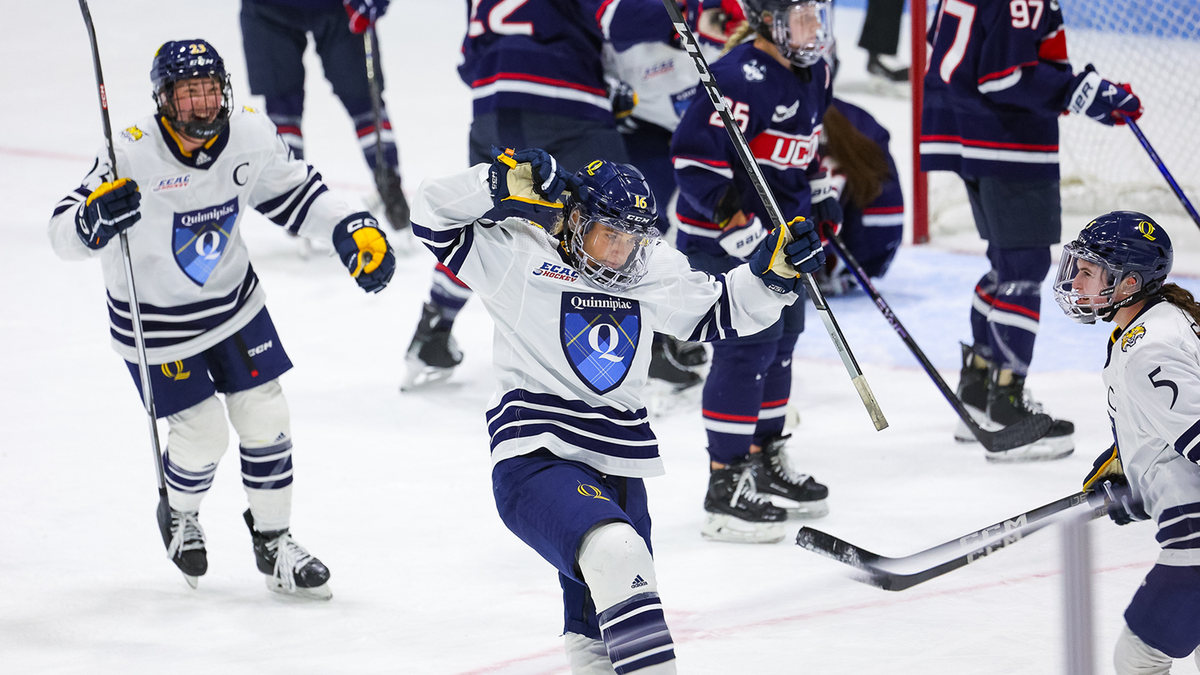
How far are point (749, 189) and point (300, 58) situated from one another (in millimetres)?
2882

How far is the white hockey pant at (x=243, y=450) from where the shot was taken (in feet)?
9.65

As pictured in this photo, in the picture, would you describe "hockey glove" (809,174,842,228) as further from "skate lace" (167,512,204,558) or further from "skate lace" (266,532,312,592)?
"skate lace" (167,512,204,558)

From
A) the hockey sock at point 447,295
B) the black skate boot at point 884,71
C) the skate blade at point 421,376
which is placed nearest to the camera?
the hockey sock at point 447,295

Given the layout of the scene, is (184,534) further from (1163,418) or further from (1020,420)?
(1020,420)

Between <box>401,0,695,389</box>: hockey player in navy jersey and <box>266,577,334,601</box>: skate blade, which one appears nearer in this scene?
<box>266,577,334,601</box>: skate blade

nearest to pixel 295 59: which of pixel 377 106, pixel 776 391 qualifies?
pixel 377 106

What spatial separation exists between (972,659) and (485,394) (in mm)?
2313

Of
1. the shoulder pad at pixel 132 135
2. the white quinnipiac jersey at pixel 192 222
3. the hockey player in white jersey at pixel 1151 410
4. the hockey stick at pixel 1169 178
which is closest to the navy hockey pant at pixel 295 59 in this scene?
the white quinnipiac jersey at pixel 192 222

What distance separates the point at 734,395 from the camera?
10.5 feet

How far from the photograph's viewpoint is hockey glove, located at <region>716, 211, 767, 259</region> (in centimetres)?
317

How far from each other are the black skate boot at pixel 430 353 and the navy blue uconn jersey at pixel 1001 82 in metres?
1.74

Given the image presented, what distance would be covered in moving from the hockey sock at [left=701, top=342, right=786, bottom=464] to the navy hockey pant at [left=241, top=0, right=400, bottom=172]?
2783 mm

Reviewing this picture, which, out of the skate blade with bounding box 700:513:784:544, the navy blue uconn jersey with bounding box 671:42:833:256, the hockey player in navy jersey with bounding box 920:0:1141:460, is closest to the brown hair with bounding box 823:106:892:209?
the hockey player in navy jersey with bounding box 920:0:1141:460

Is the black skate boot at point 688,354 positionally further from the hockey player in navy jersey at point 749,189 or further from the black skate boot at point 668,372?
the hockey player in navy jersey at point 749,189
